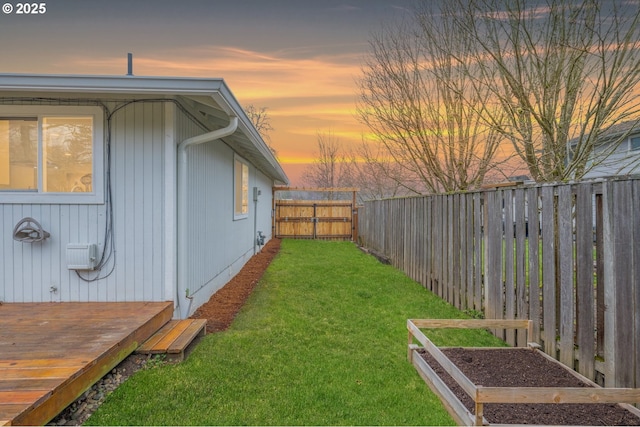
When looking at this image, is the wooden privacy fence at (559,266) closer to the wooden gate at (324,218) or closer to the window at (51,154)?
the window at (51,154)

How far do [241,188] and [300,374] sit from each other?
647cm

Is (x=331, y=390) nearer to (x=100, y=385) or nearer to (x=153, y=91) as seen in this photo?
(x=100, y=385)

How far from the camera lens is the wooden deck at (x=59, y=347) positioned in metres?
2.05

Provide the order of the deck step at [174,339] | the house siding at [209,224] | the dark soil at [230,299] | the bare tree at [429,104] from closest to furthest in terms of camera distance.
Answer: the deck step at [174,339], the dark soil at [230,299], the house siding at [209,224], the bare tree at [429,104]

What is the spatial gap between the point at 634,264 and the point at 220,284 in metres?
5.54

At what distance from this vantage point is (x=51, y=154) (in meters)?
4.07

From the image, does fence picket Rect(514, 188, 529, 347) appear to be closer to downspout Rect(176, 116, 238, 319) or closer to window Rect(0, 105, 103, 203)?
downspout Rect(176, 116, 238, 319)

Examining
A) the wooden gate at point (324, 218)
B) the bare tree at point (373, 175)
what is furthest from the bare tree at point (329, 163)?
the wooden gate at point (324, 218)

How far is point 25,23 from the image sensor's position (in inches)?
237

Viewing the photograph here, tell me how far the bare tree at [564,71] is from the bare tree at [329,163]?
1574 cm

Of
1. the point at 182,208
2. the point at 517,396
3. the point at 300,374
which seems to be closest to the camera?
the point at 517,396

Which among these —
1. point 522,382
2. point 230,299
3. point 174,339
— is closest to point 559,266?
point 522,382

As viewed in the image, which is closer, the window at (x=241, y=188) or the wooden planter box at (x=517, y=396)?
the wooden planter box at (x=517, y=396)

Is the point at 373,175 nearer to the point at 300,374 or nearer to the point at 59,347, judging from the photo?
the point at 300,374
